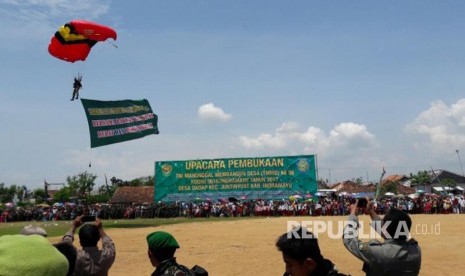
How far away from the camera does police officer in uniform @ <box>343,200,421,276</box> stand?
3920 millimetres

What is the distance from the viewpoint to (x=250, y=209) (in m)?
36.1

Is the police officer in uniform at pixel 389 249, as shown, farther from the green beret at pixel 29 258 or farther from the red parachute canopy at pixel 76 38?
the red parachute canopy at pixel 76 38

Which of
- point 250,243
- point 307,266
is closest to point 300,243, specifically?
point 307,266

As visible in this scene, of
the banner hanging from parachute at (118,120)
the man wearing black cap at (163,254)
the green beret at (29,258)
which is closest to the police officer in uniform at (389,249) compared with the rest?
the man wearing black cap at (163,254)

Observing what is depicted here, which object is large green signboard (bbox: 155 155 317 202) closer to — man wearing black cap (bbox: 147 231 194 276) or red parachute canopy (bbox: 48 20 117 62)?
red parachute canopy (bbox: 48 20 117 62)

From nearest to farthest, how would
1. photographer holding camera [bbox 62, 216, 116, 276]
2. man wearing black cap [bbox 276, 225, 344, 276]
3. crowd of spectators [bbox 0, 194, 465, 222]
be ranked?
man wearing black cap [bbox 276, 225, 344, 276]
photographer holding camera [bbox 62, 216, 116, 276]
crowd of spectators [bbox 0, 194, 465, 222]

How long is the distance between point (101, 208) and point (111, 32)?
62.7 ft

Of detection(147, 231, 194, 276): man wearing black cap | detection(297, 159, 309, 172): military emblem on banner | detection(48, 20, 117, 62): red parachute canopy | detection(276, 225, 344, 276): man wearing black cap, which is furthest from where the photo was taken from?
detection(297, 159, 309, 172): military emblem on banner

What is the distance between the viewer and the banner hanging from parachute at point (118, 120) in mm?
25562

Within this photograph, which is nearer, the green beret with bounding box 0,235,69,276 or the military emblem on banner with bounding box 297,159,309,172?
the green beret with bounding box 0,235,69,276

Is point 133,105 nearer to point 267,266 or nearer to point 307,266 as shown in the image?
point 267,266

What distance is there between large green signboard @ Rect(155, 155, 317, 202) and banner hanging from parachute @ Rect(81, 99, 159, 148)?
793 cm

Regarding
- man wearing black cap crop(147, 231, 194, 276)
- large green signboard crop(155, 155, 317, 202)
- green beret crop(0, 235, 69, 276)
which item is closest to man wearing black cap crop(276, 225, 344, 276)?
man wearing black cap crop(147, 231, 194, 276)

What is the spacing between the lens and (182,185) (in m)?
37.6
